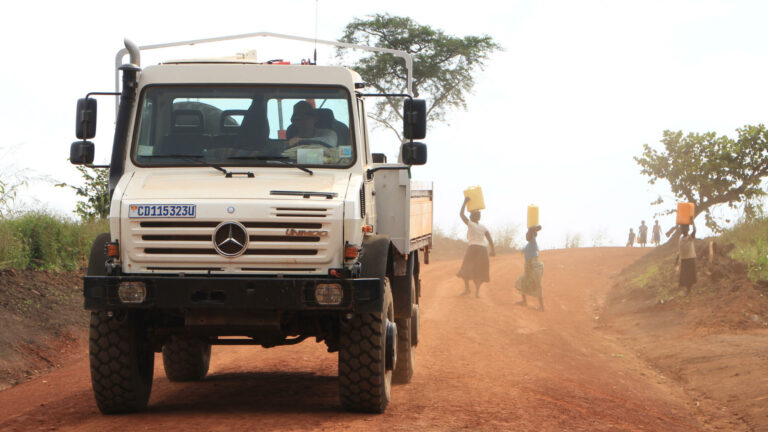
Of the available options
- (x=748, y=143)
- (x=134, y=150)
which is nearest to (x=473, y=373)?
(x=134, y=150)

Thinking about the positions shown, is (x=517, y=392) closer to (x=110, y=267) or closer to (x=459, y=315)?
(x=110, y=267)

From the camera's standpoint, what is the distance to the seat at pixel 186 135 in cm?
803

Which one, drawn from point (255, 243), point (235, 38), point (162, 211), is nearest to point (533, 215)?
point (235, 38)

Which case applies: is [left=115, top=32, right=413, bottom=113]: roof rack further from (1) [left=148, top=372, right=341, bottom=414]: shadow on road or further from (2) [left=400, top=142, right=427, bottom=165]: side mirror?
(1) [left=148, top=372, right=341, bottom=414]: shadow on road

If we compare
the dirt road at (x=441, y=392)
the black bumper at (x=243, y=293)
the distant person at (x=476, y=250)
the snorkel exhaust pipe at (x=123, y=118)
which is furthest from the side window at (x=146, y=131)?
the distant person at (x=476, y=250)

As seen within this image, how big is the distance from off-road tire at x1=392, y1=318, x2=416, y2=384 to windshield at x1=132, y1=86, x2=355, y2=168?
Answer: 2.52 meters

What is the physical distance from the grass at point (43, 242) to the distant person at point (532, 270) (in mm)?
8645

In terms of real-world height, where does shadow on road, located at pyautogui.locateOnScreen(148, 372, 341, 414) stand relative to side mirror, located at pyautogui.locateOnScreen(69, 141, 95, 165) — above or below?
below

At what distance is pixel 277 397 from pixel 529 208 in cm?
1203

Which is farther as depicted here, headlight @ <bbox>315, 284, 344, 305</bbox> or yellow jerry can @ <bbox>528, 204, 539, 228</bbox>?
yellow jerry can @ <bbox>528, 204, 539, 228</bbox>

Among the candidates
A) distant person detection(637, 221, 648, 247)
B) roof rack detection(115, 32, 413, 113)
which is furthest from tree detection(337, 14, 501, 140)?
roof rack detection(115, 32, 413, 113)

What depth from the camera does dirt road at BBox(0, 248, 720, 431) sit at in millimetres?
7508

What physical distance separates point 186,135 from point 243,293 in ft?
5.77

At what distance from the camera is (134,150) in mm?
8078
